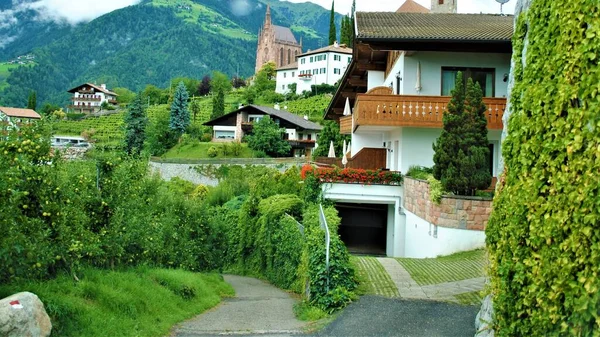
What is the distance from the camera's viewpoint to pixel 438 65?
2259cm

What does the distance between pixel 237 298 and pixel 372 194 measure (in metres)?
9.95

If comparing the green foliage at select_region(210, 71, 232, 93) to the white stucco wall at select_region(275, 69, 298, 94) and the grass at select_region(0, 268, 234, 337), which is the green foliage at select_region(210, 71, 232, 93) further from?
the grass at select_region(0, 268, 234, 337)

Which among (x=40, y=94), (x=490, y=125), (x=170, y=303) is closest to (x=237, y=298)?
(x=170, y=303)

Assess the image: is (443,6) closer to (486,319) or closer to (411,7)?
(411,7)

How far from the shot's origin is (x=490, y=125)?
20297 millimetres

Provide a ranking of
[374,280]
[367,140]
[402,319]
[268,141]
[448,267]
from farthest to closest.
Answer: [268,141] < [367,140] < [448,267] < [374,280] < [402,319]

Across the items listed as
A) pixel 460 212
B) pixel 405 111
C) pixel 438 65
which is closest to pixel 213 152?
pixel 438 65

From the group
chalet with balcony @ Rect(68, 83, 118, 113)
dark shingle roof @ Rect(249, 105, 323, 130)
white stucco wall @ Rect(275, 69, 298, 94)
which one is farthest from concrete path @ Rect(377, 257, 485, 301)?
chalet with balcony @ Rect(68, 83, 118, 113)

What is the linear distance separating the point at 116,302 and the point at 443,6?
109 ft

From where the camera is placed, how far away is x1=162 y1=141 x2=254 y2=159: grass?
6681 centimetres

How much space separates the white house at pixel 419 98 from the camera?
20.2 meters

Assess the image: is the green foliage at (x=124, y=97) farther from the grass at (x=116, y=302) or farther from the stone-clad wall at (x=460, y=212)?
the grass at (x=116, y=302)

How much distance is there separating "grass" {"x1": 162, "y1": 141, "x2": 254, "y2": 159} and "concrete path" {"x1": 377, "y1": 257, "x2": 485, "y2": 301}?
5483 cm

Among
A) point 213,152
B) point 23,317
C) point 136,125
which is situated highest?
point 136,125
